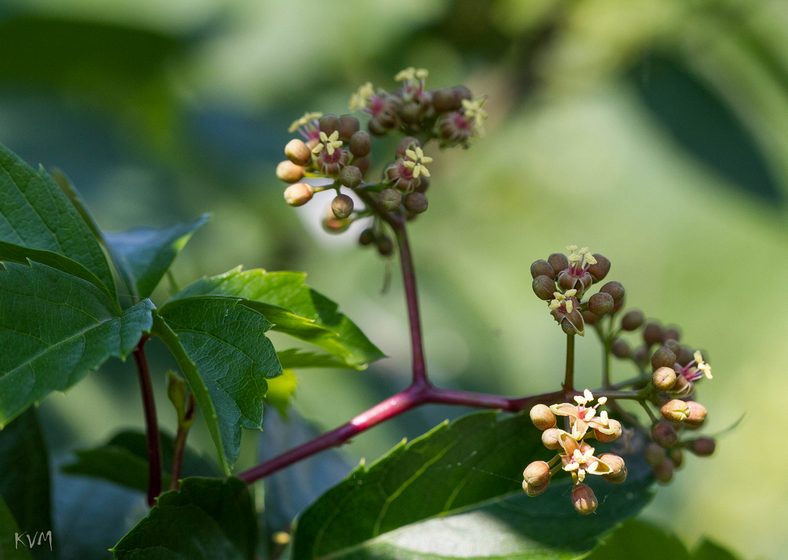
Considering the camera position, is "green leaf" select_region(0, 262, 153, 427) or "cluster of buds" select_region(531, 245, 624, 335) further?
"cluster of buds" select_region(531, 245, 624, 335)

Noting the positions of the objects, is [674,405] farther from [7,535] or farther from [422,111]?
[7,535]

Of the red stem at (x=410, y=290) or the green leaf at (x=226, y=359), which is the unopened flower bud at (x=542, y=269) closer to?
the red stem at (x=410, y=290)

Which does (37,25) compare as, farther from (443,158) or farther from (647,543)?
(647,543)

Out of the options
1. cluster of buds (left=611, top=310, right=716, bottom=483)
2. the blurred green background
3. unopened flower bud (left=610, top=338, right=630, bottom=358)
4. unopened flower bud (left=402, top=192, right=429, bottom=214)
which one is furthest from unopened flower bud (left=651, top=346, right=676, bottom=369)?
the blurred green background

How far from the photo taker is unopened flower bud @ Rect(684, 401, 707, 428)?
3.27 feet

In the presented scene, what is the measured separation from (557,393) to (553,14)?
217 cm

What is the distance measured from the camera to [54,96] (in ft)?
9.59

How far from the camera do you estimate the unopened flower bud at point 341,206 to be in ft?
3.63

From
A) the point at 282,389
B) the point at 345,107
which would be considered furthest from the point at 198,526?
the point at 345,107

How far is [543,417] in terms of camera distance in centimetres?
98

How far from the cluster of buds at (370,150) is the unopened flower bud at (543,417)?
286mm

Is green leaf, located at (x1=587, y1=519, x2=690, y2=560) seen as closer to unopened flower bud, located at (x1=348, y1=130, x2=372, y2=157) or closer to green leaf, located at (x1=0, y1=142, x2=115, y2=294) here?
unopened flower bud, located at (x1=348, y1=130, x2=372, y2=157)

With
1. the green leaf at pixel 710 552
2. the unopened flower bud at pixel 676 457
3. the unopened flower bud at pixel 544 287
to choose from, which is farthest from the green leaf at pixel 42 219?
the green leaf at pixel 710 552

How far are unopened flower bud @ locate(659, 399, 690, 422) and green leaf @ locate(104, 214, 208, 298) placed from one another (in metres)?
0.61
